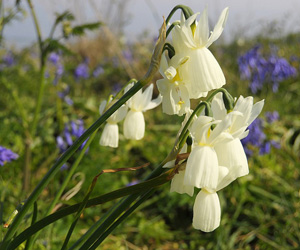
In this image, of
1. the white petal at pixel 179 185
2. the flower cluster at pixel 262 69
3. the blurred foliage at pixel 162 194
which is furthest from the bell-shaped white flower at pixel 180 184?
the flower cluster at pixel 262 69

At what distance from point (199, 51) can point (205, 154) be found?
239 mm

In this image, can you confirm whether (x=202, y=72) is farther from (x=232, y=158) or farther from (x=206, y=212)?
(x=206, y=212)

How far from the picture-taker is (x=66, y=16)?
191 cm

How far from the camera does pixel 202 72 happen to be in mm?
907

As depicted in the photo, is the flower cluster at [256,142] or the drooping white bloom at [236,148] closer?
the drooping white bloom at [236,148]

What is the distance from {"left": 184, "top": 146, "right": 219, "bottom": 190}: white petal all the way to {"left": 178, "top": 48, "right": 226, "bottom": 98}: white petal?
6.1 inches

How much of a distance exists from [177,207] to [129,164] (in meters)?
0.55

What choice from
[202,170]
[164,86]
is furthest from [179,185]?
[164,86]

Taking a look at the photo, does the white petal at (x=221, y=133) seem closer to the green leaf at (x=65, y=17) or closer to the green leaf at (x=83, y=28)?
the green leaf at (x=83, y=28)

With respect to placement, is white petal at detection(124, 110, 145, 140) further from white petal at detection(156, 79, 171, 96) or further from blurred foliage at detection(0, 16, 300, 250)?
blurred foliage at detection(0, 16, 300, 250)

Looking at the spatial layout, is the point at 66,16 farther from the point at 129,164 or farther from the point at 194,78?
the point at 129,164

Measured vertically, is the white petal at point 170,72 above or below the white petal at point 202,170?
above

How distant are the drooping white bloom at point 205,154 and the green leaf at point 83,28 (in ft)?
3.64

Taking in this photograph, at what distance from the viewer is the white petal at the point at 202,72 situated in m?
0.91
